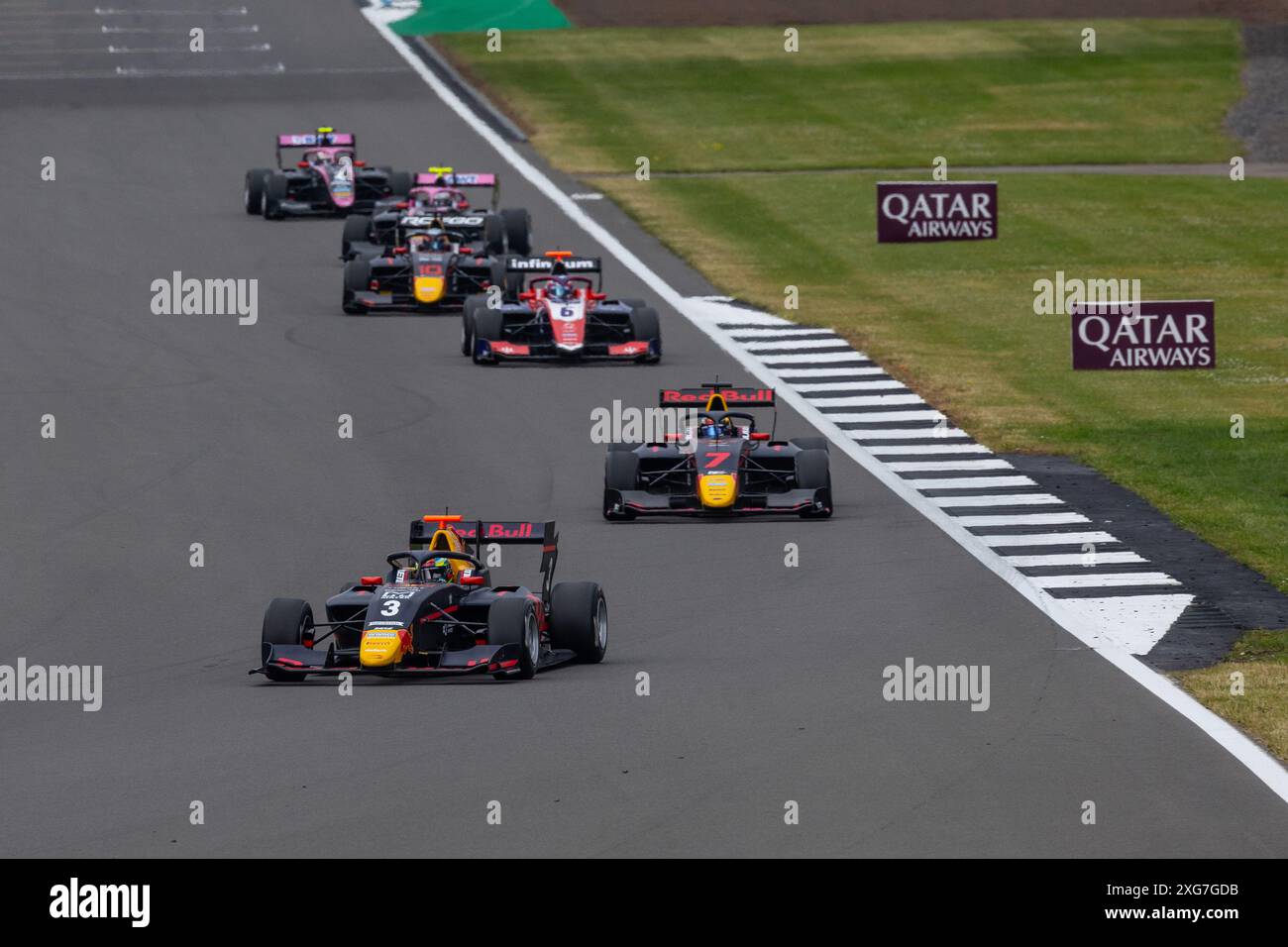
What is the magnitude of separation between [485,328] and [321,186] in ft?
49.3

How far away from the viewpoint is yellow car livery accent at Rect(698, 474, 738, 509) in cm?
2608

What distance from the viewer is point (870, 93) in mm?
67562

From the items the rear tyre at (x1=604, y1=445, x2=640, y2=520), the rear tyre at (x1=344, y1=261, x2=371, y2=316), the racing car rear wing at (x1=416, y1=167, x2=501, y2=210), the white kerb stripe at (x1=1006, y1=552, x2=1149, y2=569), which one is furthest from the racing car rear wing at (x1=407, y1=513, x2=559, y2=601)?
the racing car rear wing at (x1=416, y1=167, x2=501, y2=210)

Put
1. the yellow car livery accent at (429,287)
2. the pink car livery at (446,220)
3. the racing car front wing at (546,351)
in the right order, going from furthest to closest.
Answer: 1. the pink car livery at (446,220)
2. the yellow car livery accent at (429,287)
3. the racing car front wing at (546,351)

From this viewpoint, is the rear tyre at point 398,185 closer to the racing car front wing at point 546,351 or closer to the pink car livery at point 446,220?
the pink car livery at point 446,220

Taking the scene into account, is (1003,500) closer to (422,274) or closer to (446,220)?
(422,274)

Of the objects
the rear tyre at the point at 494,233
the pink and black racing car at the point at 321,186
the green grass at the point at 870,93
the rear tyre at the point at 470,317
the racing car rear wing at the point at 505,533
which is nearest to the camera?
the racing car rear wing at the point at 505,533

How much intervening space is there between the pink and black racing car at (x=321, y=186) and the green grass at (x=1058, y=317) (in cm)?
546

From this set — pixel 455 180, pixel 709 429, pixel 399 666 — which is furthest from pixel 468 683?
pixel 455 180

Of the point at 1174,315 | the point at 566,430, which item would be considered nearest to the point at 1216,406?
the point at 1174,315

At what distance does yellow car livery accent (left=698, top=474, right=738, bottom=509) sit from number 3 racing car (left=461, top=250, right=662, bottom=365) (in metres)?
9.57

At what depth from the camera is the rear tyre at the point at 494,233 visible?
138 ft

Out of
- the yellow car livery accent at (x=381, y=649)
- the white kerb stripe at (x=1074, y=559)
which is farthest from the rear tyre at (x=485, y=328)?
the yellow car livery accent at (x=381, y=649)

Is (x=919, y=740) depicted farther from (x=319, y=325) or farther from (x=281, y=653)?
(x=319, y=325)
